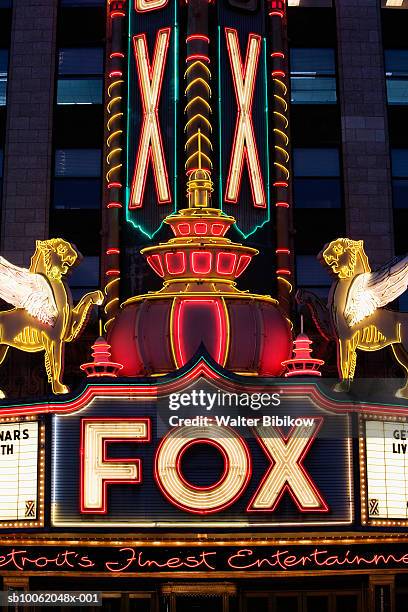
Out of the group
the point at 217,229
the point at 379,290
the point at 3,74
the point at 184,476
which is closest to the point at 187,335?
the point at 217,229

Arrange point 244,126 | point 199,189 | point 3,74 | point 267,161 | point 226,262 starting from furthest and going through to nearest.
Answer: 1. point 3,74
2. point 267,161
3. point 244,126
4. point 199,189
5. point 226,262

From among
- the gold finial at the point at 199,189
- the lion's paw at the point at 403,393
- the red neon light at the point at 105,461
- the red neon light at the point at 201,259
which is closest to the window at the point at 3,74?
the gold finial at the point at 199,189

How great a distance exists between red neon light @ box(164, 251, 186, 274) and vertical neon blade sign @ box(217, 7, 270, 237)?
3.19 meters

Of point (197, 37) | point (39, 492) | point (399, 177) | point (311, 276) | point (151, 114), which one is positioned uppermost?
point (197, 37)

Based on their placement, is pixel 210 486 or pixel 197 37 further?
pixel 197 37

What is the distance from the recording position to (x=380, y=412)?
2528cm

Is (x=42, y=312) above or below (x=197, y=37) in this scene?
below

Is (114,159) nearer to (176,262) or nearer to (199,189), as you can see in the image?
(199,189)

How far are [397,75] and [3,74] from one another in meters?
11.1

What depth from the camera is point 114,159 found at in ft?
103

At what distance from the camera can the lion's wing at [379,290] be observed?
27.6 m

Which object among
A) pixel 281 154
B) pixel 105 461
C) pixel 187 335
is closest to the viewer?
pixel 105 461

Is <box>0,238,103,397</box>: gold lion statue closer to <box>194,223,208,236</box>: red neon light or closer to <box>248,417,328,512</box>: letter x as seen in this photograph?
<box>194,223,208,236</box>: red neon light

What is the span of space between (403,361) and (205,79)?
8.63 metres
